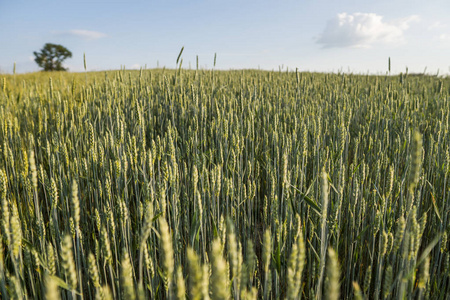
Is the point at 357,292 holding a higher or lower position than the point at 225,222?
higher

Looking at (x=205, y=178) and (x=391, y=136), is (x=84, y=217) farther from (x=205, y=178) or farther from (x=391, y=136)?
(x=391, y=136)

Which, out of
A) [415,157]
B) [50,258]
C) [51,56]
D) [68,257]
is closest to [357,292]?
[415,157]

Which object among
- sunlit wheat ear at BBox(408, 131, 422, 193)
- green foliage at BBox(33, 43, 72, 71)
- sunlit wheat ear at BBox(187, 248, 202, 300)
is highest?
green foliage at BBox(33, 43, 72, 71)

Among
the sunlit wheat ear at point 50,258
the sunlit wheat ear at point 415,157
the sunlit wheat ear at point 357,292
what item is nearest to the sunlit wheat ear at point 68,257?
the sunlit wheat ear at point 50,258

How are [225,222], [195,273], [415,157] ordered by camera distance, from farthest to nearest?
[225,222] → [415,157] → [195,273]

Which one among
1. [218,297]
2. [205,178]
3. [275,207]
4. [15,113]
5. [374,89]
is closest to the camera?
[218,297]

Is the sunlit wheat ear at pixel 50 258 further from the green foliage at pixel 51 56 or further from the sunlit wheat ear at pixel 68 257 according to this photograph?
the green foliage at pixel 51 56

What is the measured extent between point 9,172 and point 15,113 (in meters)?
1.21

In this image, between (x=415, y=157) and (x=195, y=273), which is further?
(x=415, y=157)

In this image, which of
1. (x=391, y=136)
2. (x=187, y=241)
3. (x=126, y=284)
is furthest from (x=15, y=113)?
(x=391, y=136)

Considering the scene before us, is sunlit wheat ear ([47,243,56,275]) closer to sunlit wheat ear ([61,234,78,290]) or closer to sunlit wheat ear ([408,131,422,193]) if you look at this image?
sunlit wheat ear ([61,234,78,290])

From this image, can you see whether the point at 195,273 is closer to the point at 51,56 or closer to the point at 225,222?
the point at 225,222

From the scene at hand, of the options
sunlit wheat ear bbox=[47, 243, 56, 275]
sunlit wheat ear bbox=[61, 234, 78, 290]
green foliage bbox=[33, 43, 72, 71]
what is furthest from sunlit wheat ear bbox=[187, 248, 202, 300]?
green foliage bbox=[33, 43, 72, 71]

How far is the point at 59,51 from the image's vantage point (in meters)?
21.4
